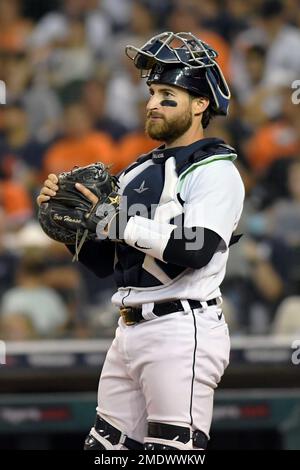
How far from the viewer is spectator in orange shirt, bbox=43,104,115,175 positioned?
25.8 ft

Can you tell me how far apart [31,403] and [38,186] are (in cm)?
237

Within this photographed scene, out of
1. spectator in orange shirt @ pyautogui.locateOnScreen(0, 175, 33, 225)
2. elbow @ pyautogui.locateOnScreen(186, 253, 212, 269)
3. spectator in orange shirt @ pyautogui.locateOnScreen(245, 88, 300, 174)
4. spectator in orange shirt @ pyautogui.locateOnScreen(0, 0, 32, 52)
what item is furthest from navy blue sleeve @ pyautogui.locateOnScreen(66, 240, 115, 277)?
spectator in orange shirt @ pyautogui.locateOnScreen(0, 0, 32, 52)

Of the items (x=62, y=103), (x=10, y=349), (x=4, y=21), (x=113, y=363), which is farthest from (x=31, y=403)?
(x=4, y=21)

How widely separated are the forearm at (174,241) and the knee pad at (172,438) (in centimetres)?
58

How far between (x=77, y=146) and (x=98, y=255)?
410 centimetres

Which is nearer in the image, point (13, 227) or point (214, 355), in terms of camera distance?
point (214, 355)

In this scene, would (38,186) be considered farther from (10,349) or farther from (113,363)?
(113,363)

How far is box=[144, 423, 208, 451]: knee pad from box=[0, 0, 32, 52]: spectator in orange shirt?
658 cm

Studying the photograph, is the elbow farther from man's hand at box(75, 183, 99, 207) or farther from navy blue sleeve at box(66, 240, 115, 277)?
navy blue sleeve at box(66, 240, 115, 277)

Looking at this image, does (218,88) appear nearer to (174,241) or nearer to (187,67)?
(187,67)

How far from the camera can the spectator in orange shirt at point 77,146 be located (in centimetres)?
786

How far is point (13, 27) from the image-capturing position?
9836 mm

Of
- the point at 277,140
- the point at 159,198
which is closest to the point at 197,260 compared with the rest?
the point at 159,198

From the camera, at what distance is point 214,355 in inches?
142
